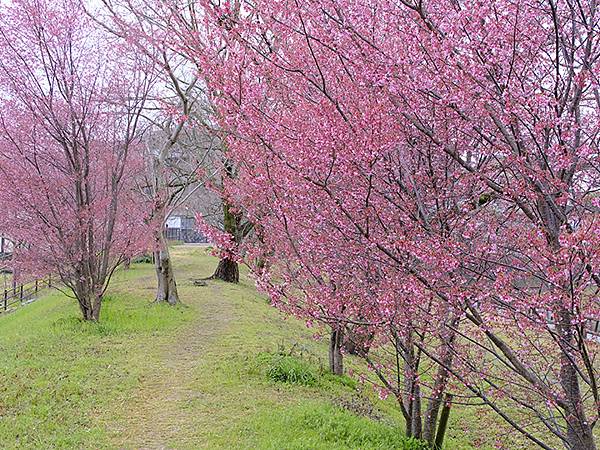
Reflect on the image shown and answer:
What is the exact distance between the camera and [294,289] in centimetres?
476

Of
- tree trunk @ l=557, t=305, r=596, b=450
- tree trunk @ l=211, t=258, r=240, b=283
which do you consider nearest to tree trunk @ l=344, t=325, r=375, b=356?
tree trunk @ l=557, t=305, r=596, b=450

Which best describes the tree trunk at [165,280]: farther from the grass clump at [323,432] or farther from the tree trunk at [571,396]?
the tree trunk at [571,396]

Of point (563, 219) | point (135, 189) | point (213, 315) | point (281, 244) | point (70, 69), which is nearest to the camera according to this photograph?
point (563, 219)

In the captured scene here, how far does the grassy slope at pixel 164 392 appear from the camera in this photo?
5551 mm

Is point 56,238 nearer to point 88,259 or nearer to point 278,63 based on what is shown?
point 88,259

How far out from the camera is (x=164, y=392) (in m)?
7.00

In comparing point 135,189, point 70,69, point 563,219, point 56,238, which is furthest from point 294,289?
point 135,189

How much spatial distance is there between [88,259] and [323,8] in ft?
27.3

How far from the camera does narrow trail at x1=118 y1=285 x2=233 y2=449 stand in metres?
5.61

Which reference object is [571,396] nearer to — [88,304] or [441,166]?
[441,166]

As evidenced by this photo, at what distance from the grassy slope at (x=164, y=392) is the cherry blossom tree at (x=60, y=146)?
1.39 metres

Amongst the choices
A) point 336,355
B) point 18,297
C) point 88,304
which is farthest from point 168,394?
point 18,297

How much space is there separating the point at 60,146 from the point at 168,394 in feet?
19.6

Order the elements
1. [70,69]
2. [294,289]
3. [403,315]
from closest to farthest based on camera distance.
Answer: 1. [403,315]
2. [294,289]
3. [70,69]
